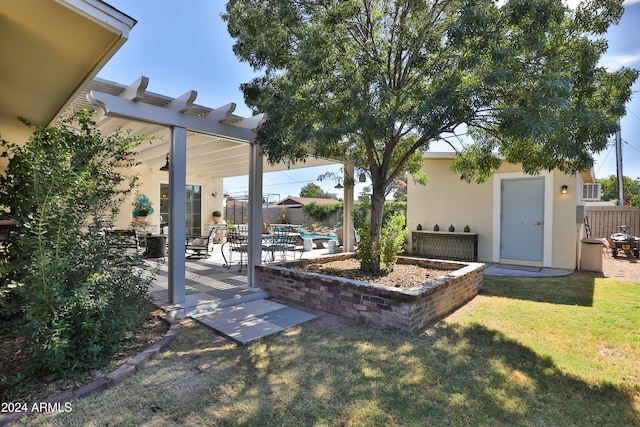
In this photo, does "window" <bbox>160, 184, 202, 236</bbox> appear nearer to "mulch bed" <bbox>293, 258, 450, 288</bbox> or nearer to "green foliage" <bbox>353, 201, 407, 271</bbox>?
"mulch bed" <bbox>293, 258, 450, 288</bbox>

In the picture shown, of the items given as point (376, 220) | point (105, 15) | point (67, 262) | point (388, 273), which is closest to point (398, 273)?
point (388, 273)

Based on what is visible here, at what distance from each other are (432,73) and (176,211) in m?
4.03

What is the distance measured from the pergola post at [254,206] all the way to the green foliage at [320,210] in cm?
1286

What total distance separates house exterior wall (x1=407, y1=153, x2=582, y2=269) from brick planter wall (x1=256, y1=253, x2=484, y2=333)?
12.7 ft

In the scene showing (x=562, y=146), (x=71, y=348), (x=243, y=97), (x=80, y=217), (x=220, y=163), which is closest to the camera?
(x=71, y=348)

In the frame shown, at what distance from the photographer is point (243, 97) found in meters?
6.16

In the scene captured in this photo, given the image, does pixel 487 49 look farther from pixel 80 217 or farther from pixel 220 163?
pixel 220 163

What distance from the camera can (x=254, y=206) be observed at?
5.69 m

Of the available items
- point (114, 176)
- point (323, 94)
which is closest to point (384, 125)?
point (323, 94)

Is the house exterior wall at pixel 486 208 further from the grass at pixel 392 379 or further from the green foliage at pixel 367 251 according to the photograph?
the green foliage at pixel 367 251

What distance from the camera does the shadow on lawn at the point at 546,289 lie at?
551 cm

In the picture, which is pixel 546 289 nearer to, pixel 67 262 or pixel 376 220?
pixel 376 220

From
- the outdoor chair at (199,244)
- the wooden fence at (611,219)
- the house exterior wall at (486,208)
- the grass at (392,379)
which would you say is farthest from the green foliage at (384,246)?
the wooden fence at (611,219)

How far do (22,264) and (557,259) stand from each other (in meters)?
10.3
